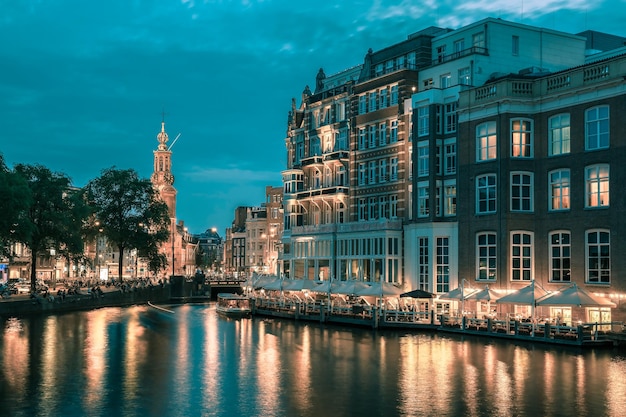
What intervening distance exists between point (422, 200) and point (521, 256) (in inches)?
547

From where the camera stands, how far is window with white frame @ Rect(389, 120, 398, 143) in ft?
265

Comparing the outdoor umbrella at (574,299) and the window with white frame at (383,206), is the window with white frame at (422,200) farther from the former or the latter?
the outdoor umbrella at (574,299)

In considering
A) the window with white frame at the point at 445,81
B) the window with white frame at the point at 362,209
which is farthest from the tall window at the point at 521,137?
the window with white frame at the point at 362,209

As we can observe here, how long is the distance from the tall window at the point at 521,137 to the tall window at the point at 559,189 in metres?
2.93

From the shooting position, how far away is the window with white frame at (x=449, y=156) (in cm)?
7250

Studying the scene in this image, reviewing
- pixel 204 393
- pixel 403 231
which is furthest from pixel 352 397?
pixel 403 231

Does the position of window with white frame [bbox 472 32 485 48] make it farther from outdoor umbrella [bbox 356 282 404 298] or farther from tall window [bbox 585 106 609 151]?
outdoor umbrella [bbox 356 282 404 298]

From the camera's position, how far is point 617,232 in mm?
56094

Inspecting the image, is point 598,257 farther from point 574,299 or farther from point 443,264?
point 443,264

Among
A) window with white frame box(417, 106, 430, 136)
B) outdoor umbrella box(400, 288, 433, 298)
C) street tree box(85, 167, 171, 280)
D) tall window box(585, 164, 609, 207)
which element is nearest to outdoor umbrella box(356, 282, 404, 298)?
outdoor umbrella box(400, 288, 433, 298)

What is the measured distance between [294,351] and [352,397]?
666 inches

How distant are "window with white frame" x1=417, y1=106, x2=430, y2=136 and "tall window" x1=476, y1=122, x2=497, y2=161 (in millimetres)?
8261

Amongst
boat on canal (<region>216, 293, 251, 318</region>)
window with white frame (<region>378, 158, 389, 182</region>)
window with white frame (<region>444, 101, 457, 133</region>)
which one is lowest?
boat on canal (<region>216, 293, 251, 318</region>)

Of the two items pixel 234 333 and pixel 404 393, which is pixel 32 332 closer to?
pixel 234 333
